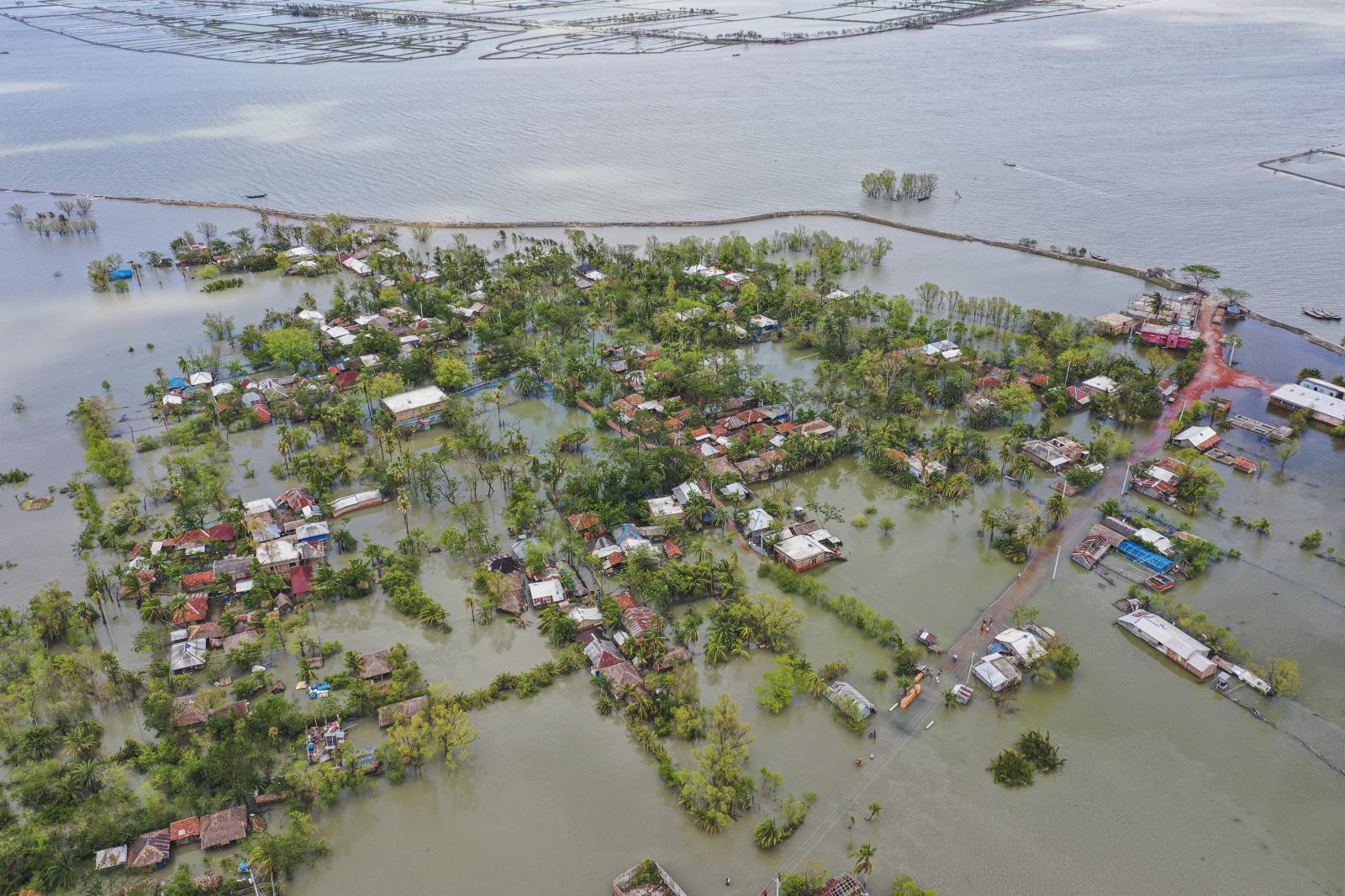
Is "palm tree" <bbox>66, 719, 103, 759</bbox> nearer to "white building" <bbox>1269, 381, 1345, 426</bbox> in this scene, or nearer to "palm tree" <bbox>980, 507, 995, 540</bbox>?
"palm tree" <bbox>980, 507, 995, 540</bbox>

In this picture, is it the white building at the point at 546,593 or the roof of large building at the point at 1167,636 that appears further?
the white building at the point at 546,593

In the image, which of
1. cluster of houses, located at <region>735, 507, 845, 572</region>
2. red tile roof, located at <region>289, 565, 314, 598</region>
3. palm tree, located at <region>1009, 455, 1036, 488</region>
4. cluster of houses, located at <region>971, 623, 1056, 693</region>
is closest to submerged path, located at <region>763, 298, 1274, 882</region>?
cluster of houses, located at <region>971, 623, 1056, 693</region>

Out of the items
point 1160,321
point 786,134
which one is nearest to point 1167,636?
point 1160,321

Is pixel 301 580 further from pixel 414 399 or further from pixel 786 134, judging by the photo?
pixel 786 134

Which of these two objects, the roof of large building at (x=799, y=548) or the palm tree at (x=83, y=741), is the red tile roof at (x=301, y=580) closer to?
the palm tree at (x=83, y=741)

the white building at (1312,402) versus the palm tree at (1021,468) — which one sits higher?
the white building at (1312,402)

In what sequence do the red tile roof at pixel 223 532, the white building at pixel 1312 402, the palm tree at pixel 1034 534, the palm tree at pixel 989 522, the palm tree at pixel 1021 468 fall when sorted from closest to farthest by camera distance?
the palm tree at pixel 1034 534
the palm tree at pixel 989 522
the red tile roof at pixel 223 532
the palm tree at pixel 1021 468
the white building at pixel 1312 402

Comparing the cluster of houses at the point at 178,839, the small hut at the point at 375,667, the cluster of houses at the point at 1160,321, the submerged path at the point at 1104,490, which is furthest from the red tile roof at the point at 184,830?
the cluster of houses at the point at 1160,321
